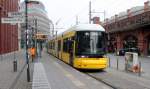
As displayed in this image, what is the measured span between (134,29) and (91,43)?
4144cm

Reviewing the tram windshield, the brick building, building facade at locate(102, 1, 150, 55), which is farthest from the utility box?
building facade at locate(102, 1, 150, 55)

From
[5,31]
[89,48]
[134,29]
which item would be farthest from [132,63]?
[134,29]

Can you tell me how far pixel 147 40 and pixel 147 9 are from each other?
21.7 feet

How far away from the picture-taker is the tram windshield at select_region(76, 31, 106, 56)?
87.0ft

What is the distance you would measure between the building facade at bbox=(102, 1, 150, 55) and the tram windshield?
29.8m

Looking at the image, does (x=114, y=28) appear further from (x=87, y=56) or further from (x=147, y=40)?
(x=87, y=56)

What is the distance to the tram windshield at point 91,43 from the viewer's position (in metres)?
26.5

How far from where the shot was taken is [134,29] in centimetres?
6712

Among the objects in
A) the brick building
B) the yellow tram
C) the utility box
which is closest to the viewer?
the utility box

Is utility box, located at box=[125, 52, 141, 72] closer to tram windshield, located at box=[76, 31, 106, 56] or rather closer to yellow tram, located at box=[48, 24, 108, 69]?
yellow tram, located at box=[48, 24, 108, 69]

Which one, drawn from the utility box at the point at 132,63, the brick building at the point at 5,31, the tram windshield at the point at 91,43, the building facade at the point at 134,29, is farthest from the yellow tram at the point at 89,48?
the building facade at the point at 134,29

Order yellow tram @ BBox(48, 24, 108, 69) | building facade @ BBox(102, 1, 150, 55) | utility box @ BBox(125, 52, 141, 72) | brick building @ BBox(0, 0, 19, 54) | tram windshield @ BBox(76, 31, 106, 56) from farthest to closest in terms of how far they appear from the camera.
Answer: building facade @ BBox(102, 1, 150, 55) → brick building @ BBox(0, 0, 19, 54) → tram windshield @ BBox(76, 31, 106, 56) → yellow tram @ BBox(48, 24, 108, 69) → utility box @ BBox(125, 52, 141, 72)

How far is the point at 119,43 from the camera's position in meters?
79.2

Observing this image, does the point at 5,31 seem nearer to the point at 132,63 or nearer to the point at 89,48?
the point at 89,48
